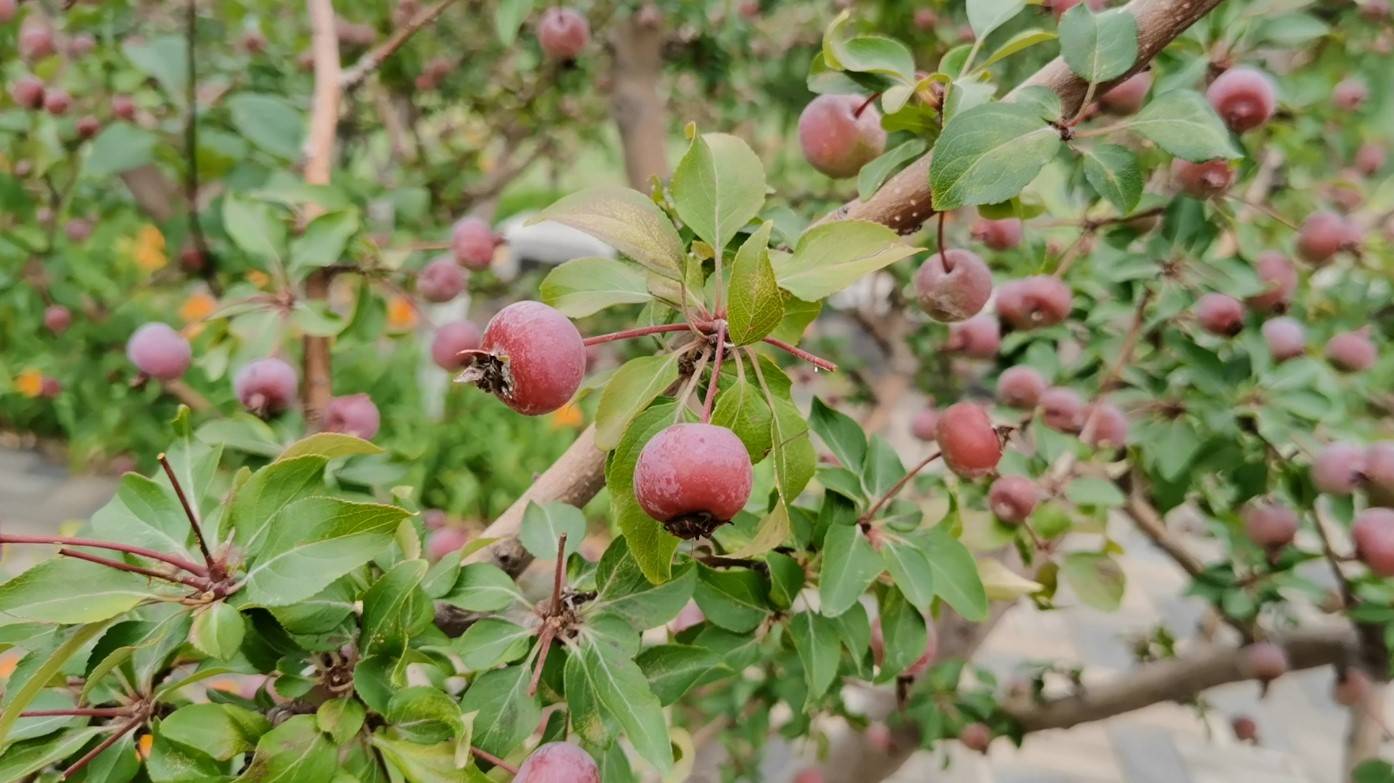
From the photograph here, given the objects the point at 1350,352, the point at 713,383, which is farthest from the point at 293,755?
the point at 1350,352

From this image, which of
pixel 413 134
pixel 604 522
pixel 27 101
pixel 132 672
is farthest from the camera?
pixel 604 522

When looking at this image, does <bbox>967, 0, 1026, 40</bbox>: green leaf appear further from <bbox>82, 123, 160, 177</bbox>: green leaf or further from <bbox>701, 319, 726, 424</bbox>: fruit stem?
<bbox>82, 123, 160, 177</bbox>: green leaf

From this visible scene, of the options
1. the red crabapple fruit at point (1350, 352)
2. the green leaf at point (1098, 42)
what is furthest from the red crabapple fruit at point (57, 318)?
the red crabapple fruit at point (1350, 352)

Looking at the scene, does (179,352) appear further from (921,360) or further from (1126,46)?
(921,360)

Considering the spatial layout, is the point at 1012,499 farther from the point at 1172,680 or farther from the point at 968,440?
the point at 1172,680

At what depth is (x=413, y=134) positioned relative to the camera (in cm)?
196

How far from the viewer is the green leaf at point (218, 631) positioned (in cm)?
38

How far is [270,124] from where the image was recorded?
3.41ft

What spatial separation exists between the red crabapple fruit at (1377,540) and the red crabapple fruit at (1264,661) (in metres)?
0.17

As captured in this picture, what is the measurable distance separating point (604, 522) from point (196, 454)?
1942mm

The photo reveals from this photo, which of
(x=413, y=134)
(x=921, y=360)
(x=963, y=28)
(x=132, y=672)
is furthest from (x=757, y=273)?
(x=413, y=134)

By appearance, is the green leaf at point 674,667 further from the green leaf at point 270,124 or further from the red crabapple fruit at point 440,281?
the green leaf at point 270,124

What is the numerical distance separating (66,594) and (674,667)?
298mm

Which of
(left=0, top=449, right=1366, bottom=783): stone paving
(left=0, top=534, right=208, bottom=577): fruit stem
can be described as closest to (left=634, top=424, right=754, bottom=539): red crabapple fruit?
(left=0, top=534, right=208, bottom=577): fruit stem
